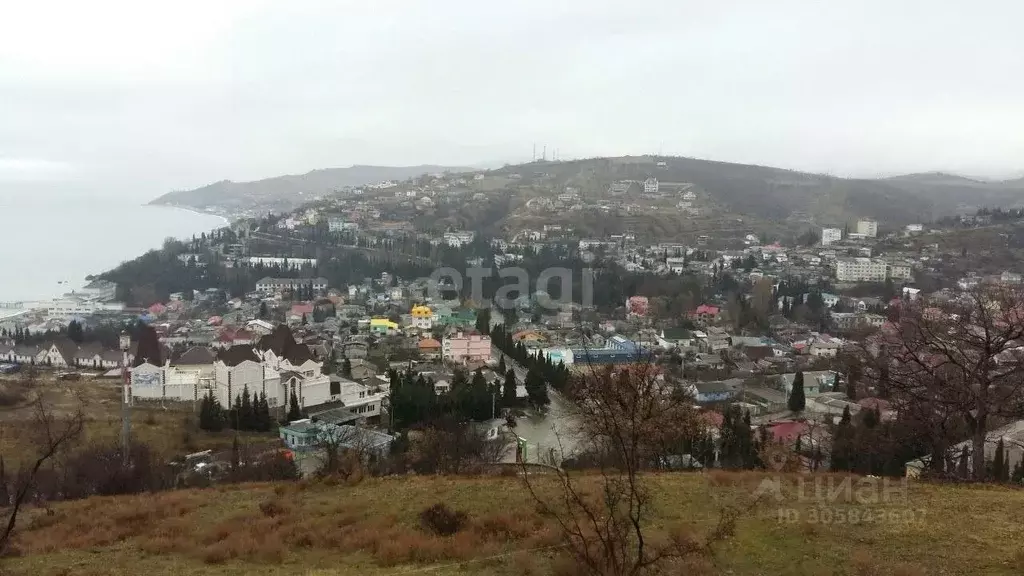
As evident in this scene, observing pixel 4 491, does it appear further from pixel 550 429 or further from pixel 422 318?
pixel 422 318

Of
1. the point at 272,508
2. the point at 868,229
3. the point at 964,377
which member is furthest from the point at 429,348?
the point at 868,229

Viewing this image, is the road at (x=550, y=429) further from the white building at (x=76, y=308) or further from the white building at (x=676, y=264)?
the white building at (x=76, y=308)

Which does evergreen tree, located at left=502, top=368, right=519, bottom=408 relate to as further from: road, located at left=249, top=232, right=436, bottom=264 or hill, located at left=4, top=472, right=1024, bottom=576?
road, located at left=249, top=232, right=436, bottom=264

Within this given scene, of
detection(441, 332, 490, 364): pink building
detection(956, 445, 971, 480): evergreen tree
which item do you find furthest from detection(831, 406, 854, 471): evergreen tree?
detection(441, 332, 490, 364): pink building

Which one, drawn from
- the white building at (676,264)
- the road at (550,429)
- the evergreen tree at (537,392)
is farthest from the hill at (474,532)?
the white building at (676,264)

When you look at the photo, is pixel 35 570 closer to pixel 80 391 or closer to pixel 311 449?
pixel 311 449

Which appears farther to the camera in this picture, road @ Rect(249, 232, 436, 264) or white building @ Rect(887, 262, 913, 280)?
road @ Rect(249, 232, 436, 264)

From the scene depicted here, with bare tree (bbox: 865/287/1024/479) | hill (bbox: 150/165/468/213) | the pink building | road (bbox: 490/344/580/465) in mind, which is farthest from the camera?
hill (bbox: 150/165/468/213)
